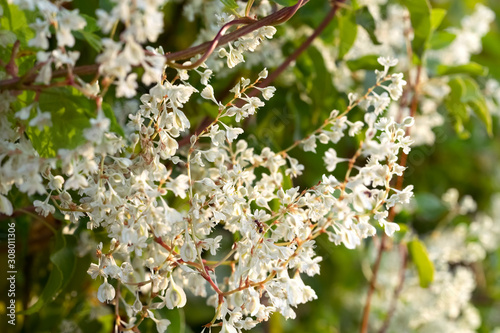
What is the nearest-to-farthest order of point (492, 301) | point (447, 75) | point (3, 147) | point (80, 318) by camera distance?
point (3, 147) → point (80, 318) → point (447, 75) → point (492, 301)

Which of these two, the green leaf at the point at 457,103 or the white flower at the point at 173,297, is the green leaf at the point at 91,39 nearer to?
the white flower at the point at 173,297

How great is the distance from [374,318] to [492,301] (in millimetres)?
360

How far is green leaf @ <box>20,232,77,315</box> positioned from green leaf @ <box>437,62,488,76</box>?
1.86ft

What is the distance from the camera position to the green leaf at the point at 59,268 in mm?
488

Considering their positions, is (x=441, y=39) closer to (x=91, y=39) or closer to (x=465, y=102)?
(x=465, y=102)

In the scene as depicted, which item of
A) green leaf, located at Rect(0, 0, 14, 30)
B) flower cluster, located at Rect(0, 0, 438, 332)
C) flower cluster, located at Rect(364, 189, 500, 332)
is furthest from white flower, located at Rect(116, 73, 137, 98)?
flower cluster, located at Rect(364, 189, 500, 332)

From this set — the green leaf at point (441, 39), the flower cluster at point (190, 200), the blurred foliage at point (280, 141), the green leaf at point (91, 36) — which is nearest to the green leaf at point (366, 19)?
the blurred foliage at point (280, 141)

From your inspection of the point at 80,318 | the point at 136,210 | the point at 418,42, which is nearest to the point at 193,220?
the point at 136,210

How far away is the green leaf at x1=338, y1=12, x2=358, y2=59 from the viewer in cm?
65

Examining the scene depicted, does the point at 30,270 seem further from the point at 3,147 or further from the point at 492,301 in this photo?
the point at 492,301

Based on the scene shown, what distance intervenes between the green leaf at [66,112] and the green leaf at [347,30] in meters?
0.41

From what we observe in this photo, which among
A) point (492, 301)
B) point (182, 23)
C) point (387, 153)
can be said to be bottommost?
point (492, 301)

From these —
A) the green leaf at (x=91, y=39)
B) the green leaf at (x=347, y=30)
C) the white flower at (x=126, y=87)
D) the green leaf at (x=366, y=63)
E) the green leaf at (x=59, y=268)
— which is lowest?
the green leaf at (x=59, y=268)

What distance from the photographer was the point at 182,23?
2.60 ft
